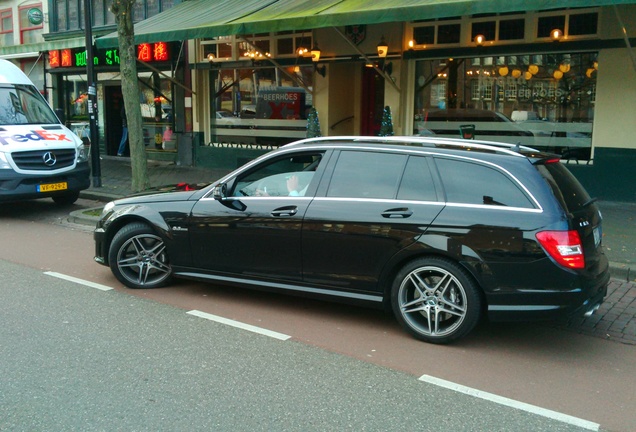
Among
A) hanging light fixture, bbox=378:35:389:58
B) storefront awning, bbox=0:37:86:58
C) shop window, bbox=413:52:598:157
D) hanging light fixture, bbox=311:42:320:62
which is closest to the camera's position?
shop window, bbox=413:52:598:157

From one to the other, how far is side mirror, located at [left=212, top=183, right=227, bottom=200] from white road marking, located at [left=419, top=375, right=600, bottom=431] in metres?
2.67

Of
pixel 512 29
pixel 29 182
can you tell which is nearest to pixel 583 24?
pixel 512 29

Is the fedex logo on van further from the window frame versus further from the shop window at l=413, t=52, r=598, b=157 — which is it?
the window frame

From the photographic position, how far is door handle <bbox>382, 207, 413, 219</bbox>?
557 centimetres

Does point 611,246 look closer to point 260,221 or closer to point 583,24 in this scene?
point 583,24

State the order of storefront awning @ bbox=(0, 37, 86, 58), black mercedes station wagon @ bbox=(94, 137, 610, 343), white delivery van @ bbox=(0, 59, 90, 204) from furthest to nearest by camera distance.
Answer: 1. storefront awning @ bbox=(0, 37, 86, 58)
2. white delivery van @ bbox=(0, 59, 90, 204)
3. black mercedes station wagon @ bbox=(94, 137, 610, 343)

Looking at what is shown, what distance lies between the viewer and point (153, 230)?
689 cm

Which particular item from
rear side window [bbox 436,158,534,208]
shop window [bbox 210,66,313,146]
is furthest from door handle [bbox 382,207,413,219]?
shop window [bbox 210,66,313,146]

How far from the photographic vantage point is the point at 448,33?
13133mm

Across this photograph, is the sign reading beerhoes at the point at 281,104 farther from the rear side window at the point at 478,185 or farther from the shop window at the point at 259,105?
the rear side window at the point at 478,185

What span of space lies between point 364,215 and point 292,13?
7.29 m

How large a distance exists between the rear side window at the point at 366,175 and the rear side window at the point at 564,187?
3.91 ft

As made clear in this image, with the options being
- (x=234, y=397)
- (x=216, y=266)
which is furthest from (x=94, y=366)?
(x=216, y=266)

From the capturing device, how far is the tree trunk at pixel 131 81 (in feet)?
36.7
